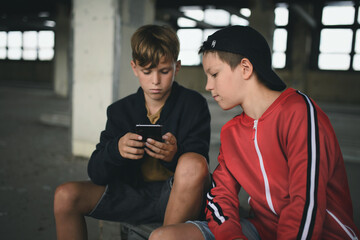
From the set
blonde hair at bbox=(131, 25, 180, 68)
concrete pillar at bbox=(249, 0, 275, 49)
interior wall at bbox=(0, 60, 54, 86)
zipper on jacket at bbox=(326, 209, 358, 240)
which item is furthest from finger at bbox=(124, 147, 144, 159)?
interior wall at bbox=(0, 60, 54, 86)

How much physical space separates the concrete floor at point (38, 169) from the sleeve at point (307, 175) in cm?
134

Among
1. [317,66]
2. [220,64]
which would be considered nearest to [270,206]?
[220,64]

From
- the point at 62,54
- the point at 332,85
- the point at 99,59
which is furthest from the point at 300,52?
the point at 99,59

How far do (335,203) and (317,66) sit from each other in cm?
1350

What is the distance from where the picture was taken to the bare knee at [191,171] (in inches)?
49.9

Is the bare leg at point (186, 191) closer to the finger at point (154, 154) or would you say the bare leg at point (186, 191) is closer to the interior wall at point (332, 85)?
the finger at point (154, 154)

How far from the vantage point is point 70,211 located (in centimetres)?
136

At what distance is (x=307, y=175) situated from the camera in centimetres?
101

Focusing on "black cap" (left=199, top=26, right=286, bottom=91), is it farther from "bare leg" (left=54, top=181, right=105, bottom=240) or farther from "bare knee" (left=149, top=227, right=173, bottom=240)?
"bare leg" (left=54, top=181, right=105, bottom=240)

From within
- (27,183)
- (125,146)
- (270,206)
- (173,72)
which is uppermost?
(173,72)

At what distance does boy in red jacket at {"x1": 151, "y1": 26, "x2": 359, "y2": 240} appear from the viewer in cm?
101

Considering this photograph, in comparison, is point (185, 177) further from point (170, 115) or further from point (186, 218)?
point (170, 115)

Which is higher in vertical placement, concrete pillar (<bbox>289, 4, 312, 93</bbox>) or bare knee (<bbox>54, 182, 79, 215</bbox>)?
concrete pillar (<bbox>289, 4, 312, 93</bbox>)

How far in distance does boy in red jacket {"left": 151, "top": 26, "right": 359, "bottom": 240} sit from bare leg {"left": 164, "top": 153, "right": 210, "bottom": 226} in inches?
2.7
